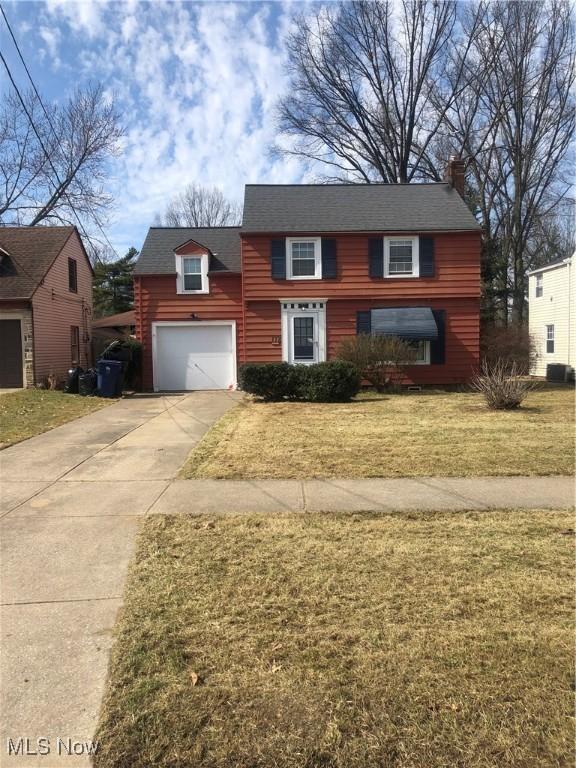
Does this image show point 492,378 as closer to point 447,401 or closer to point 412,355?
point 447,401

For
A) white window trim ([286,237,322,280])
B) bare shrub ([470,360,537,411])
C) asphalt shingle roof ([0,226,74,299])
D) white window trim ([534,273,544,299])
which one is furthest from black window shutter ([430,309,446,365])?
asphalt shingle roof ([0,226,74,299])

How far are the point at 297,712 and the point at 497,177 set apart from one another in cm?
3575

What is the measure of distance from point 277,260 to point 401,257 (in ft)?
13.6

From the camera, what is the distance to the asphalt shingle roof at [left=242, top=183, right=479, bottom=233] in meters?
18.0

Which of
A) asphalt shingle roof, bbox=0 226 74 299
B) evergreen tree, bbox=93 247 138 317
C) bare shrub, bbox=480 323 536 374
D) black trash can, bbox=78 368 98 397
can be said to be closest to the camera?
black trash can, bbox=78 368 98 397

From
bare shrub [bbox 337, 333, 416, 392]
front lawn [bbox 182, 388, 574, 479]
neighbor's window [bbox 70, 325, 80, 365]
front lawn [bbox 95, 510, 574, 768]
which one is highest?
neighbor's window [bbox 70, 325, 80, 365]

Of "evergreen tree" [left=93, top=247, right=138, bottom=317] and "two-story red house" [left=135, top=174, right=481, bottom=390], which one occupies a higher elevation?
"evergreen tree" [left=93, top=247, right=138, bottom=317]

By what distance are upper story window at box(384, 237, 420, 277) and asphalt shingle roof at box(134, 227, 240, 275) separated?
5.15m

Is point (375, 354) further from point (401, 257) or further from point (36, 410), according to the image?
point (36, 410)

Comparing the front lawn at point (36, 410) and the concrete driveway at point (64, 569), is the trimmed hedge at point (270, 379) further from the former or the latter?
the concrete driveway at point (64, 569)

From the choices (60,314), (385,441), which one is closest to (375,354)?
(385,441)

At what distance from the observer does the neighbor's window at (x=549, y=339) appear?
25977 millimetres

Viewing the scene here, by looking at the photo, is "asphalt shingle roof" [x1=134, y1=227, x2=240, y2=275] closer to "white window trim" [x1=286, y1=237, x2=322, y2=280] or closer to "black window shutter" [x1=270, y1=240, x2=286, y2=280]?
"black window shutter" [x1=270, y1=240, x2=286, y2=280]

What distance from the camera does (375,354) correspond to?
15.6m
